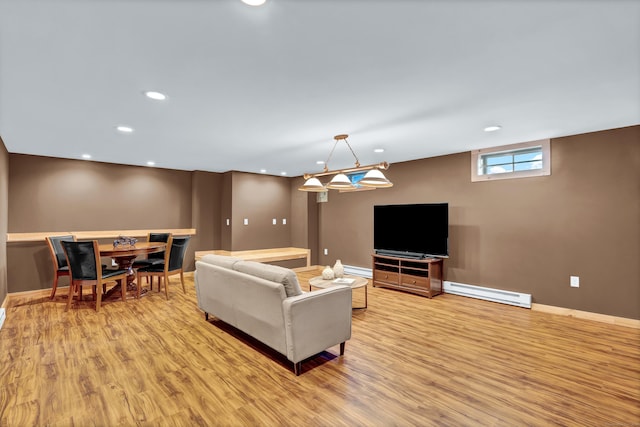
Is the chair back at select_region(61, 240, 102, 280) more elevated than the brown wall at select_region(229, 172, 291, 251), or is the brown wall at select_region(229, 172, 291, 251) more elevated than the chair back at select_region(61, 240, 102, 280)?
the brown wall at select_region(229, 172, 291, 251)

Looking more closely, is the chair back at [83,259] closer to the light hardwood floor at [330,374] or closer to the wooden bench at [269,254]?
the light hardwood floor at [330,374]

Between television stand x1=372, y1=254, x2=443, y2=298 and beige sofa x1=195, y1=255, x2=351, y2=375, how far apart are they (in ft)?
8.06

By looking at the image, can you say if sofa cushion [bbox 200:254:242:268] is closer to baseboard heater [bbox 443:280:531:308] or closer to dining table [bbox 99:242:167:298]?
dining table [bbox 99:242:167:298]

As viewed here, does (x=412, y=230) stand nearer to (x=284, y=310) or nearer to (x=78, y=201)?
(x=284, y=310)

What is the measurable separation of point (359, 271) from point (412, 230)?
1.69 metres

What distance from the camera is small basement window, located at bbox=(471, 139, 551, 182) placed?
430 cm

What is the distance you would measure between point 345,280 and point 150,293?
3318 mm

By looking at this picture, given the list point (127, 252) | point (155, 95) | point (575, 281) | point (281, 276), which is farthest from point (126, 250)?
point (575, 281)

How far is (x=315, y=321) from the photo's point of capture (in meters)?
2.67

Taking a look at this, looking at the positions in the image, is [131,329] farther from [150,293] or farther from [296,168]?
[296,168]

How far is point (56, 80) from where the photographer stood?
2.38 metres

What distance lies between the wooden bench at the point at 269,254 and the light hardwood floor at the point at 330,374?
102 inches

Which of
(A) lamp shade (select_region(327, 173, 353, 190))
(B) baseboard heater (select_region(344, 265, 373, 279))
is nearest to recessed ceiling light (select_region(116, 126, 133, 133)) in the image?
(A) lamp shade (select_region(327, 173, 353, 190))

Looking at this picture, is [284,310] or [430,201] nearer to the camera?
[284,310]
